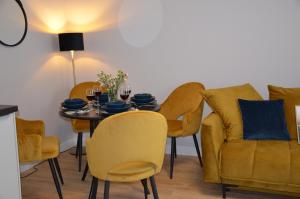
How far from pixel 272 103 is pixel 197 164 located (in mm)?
1169

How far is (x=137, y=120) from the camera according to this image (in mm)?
2053

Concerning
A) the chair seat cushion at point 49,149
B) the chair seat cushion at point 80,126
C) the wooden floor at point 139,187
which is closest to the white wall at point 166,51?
the chair seat cushion at point 80,126

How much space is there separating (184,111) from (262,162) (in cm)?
124

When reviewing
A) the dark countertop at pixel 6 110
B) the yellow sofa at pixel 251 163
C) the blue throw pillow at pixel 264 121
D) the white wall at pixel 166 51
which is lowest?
the yellow sofa at pixel 251 163

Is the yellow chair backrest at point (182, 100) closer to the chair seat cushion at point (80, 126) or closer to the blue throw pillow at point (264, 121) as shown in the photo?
the blue throw pillow at point (264, 121)

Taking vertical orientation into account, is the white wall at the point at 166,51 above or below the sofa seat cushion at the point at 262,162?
above

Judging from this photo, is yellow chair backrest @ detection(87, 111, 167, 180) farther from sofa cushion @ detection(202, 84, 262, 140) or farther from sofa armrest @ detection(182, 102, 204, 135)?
sofa armrest @ detection(182, 102, 204, 135)

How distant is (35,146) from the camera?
2695 millimetres

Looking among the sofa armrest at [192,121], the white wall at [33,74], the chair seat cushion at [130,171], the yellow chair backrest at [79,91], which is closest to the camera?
the chair seat cushion at [130,171]

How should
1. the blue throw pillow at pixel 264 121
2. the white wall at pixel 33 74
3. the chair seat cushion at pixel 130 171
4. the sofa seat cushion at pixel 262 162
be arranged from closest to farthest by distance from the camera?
the chair seat cushion at pixel 130 171 → the sofa seat cushion at pixel 262 162 → the blue throw pillow at pixel 264 121 → the white wall at pixel 33 74

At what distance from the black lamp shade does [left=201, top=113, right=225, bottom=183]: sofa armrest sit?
207 cm

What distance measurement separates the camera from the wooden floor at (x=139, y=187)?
2906mm

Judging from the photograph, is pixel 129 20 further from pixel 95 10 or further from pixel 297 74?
pixel 297 74

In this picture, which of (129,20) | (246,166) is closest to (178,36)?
(129,20)
